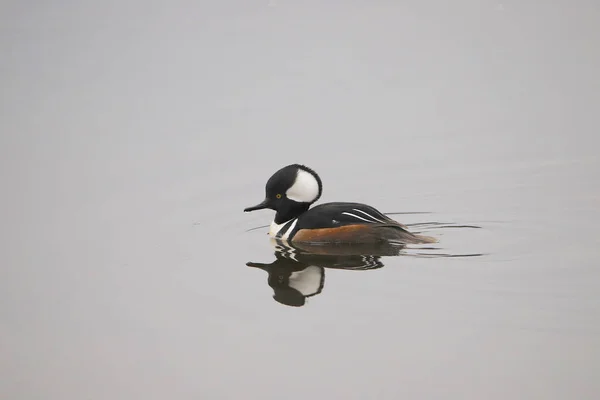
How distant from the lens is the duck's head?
33.5ft

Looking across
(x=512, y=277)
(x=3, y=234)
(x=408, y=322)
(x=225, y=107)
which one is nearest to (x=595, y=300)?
(x=512, y=277)

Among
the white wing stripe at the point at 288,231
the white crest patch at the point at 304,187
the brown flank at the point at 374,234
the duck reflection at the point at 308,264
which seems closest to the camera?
the duck reflection at the point at 308,264

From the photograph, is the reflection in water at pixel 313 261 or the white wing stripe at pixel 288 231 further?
the white wing stripe at pixel 288 231

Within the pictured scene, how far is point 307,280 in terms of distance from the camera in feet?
28.6

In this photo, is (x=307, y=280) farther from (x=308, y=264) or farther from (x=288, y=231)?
(x=288, y=231)

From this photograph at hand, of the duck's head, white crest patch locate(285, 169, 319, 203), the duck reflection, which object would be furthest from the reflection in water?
white crest patch locate(285, 169, 319, 203)

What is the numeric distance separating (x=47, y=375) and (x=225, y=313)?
162 centimetres

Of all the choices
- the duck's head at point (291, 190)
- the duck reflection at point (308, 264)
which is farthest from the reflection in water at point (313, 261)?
the duck's head at point (291, 190)

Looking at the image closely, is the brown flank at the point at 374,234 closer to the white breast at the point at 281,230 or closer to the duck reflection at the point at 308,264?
the duck reflection at the point at 308,264

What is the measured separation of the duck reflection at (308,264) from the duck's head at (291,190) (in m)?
0.44

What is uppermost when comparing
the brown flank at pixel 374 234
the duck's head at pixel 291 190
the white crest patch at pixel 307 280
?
the duck's head at pixel 291 190

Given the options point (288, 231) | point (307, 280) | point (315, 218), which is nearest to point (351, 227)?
point (315, 218)

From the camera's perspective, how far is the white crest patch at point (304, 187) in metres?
10.2

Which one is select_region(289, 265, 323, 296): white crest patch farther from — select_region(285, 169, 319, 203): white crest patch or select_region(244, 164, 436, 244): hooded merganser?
select_region(285, 169, 319, 203): white crest patch
